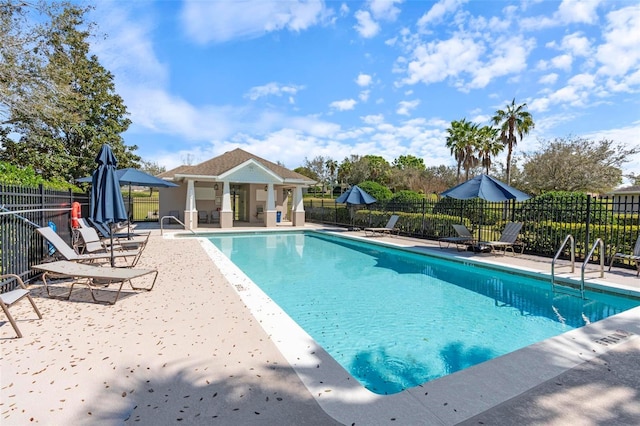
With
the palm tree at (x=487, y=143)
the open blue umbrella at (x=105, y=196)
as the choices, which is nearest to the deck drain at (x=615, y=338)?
the open blue umbrella at (x=105, y=196)

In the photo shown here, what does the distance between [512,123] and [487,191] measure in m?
22.3

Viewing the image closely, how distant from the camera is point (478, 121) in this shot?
33.7 meters

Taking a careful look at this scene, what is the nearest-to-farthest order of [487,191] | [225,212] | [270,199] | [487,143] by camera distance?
[487,191] < [225,212] < [270,199] < [487,143]

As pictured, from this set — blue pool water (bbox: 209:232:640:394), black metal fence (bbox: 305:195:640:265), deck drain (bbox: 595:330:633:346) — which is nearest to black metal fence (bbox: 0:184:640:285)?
black metal fence (bbox: 305:195:640:265)

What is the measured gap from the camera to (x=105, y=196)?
6.88m

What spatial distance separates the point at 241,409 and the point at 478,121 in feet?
121

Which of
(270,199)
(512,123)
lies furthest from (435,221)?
(512,123)

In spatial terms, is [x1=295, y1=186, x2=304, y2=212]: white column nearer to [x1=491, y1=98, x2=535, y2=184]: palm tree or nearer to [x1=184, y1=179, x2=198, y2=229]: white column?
[x1=184, y1=179, x2=198, y2=229]: white column

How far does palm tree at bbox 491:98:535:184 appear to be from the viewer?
2791 centimetres

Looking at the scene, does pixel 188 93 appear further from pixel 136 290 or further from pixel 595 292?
pixel 595 292

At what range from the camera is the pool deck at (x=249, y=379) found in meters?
2.49

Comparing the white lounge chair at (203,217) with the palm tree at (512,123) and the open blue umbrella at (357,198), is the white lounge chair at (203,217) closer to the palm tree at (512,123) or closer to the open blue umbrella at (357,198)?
the open blue umbrella at (357,198)

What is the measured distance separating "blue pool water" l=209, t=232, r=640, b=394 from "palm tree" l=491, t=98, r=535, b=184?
22768 millimetres

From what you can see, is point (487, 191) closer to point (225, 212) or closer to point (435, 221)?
point (435, 221)
